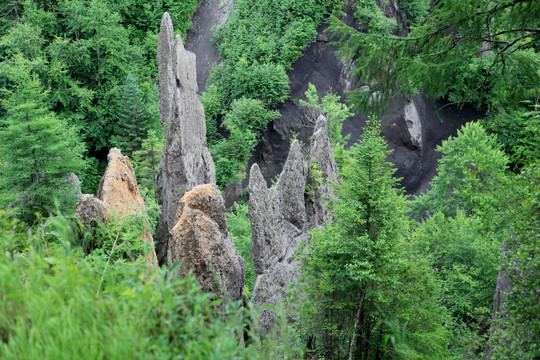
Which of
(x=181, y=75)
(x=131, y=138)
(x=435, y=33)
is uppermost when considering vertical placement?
(x=181, y=75)

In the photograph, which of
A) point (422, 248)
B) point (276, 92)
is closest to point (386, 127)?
point (276, 92)

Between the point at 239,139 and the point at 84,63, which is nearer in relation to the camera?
the point at 239,139

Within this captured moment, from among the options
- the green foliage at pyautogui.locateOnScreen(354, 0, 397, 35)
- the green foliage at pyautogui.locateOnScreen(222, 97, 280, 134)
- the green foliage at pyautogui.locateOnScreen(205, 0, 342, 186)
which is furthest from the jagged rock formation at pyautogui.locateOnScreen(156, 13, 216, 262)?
the green foliage at pyautogui.locateOnScreen(354, 0, 397, 35)

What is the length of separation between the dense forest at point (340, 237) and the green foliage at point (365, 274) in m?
0.04

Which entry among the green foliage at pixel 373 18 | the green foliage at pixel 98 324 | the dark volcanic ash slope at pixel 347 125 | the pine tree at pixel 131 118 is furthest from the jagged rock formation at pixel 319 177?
the pine tree at pixel 131 118

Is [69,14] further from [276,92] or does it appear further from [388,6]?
[388,6]

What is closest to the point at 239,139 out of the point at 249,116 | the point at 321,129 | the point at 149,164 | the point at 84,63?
the point at 249,116

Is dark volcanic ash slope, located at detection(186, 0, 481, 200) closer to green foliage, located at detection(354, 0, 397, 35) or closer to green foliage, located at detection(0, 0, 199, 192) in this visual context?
green foliage, located at detection(354, 0, 397, 35)

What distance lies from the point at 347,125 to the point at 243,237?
12.8 meters

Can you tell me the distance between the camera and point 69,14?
24.3m

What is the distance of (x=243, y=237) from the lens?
1658 cm

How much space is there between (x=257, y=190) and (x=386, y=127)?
53.2ft

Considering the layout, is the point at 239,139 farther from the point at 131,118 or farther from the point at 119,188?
the point at 119,188

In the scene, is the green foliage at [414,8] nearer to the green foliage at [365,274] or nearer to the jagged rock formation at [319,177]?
the jagged rock formation at [319,177]
